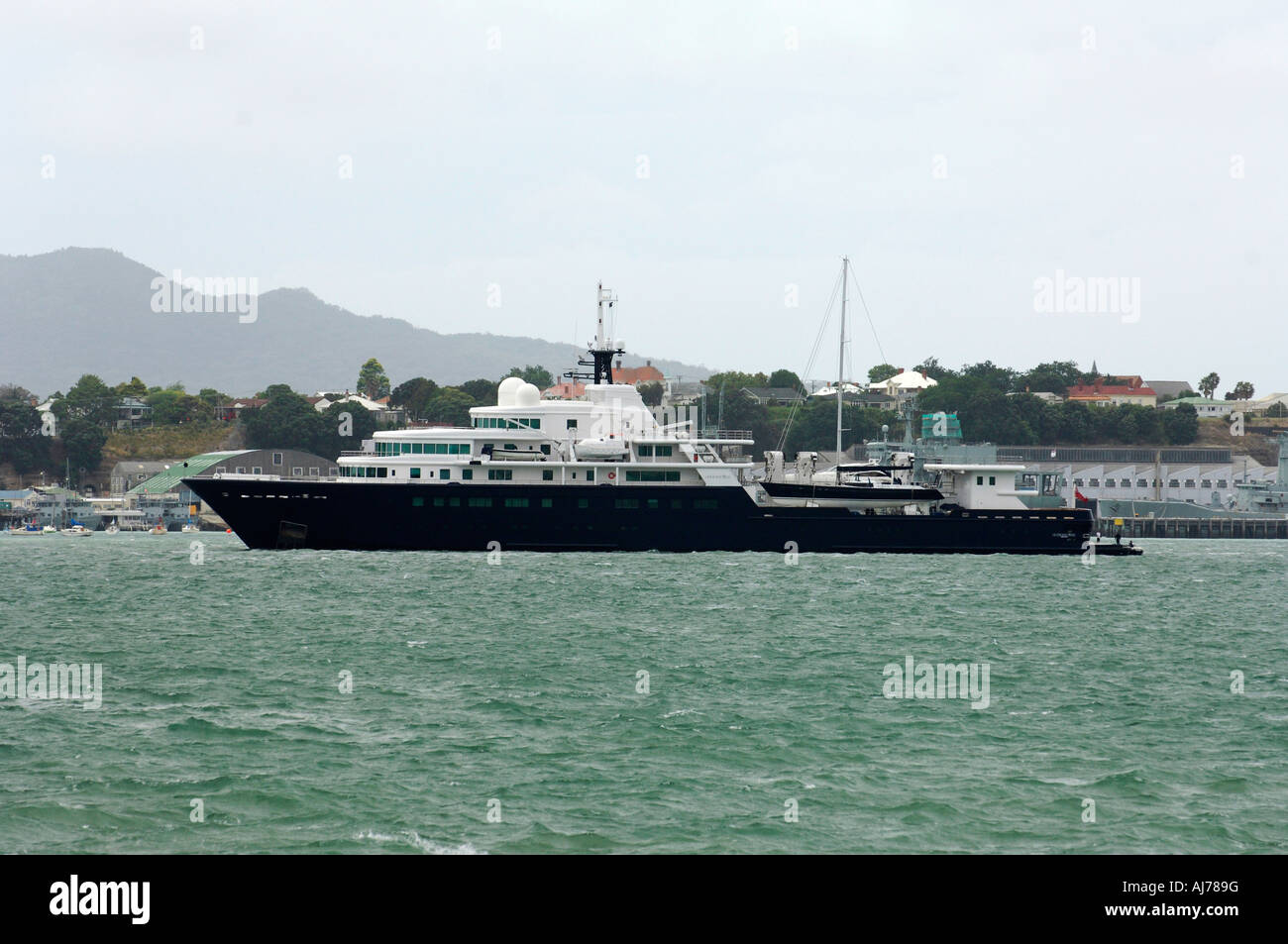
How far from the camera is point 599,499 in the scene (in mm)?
49406

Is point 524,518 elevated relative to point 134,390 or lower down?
lower down

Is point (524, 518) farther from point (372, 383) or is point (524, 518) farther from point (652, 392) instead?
point (372, 383)

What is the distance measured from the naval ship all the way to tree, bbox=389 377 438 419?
301 feet

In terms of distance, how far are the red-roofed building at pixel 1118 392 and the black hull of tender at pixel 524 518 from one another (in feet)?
373

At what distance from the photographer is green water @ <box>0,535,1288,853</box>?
12961 mm

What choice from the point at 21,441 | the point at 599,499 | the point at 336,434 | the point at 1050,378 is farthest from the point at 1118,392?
the point at 599,499

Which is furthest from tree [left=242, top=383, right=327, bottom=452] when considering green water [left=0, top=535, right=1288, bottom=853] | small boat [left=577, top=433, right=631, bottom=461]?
green water [left=0, top=535, right=1288, bottom=853]

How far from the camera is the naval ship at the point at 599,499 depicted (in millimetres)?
48562

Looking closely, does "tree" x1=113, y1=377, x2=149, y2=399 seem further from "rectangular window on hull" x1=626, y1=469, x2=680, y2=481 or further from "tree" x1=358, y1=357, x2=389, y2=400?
"rectangular window on hull" x1=626, y1=469, x2=680, y2=481

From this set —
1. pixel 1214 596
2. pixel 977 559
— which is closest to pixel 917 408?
pixel 977 559

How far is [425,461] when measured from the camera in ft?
163

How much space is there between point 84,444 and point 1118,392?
119860 mm
